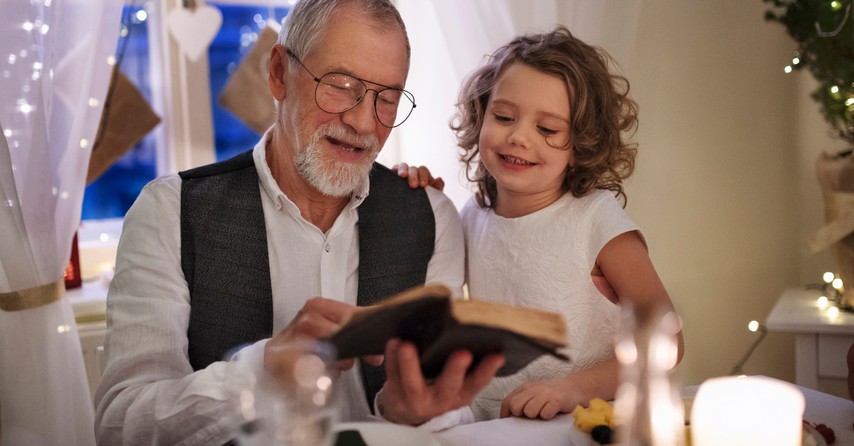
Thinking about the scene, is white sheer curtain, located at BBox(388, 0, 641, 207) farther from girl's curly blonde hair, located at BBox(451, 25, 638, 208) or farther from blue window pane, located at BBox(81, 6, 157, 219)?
blue window pane, located at BBox(81, 6, 157, 219)

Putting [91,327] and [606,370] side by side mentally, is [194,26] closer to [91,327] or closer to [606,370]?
[91,327]

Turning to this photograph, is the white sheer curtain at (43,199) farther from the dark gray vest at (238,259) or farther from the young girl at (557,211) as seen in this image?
the young girl at (557,211)

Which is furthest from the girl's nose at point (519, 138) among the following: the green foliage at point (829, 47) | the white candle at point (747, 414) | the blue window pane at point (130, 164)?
the blue window pane at point (130, 164)

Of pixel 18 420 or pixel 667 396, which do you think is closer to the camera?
pixel 667 396

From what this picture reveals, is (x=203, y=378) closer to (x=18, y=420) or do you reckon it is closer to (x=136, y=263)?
(x=136, y=263)

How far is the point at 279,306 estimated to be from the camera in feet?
5.57

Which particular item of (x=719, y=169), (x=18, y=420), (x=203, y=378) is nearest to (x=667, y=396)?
(x=203, y=378)

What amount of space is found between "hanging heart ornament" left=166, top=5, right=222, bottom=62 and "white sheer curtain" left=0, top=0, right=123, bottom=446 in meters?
0.82

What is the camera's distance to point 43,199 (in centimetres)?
192

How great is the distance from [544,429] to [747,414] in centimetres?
47

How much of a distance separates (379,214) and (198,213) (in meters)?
0.41

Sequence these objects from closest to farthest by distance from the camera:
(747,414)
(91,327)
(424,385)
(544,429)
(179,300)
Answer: (747,414) < (424,385) < (544,429) < (179,300) < (91,327)

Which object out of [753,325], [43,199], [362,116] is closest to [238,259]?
[362,116]

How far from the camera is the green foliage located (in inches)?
92.3
